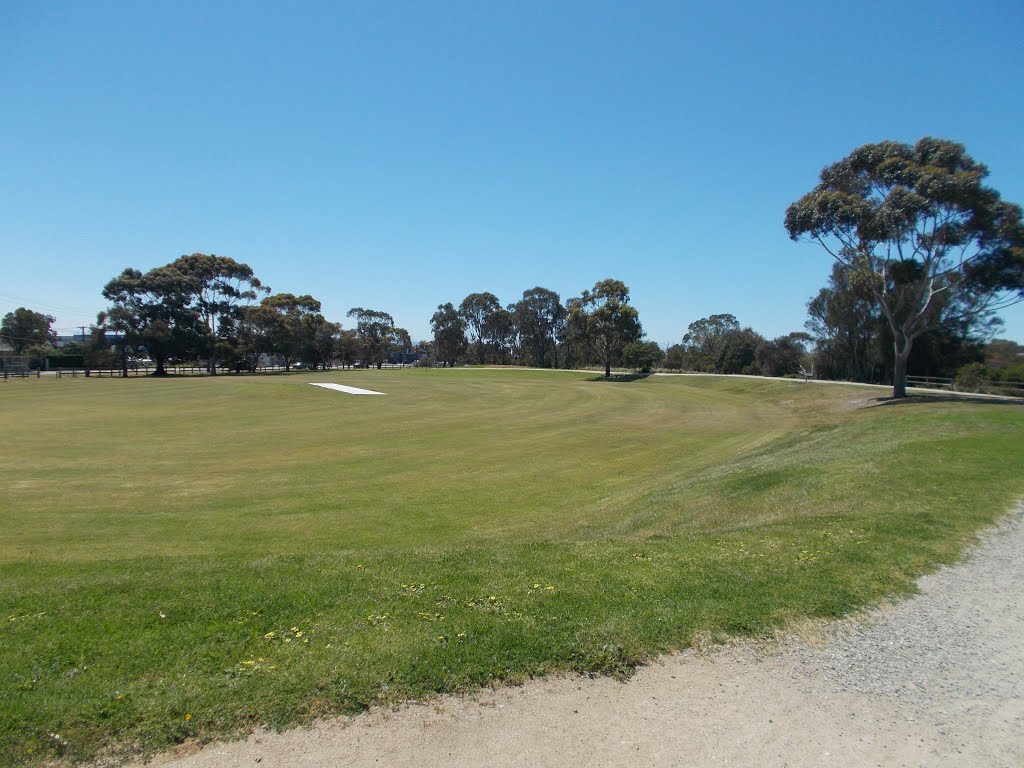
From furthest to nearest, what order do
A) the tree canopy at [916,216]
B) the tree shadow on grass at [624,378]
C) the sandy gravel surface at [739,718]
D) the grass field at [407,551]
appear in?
the tree shadow on grass at [624,378], the tree canopy at [916,216], the grass field at [407,551], the sandy gravel surface at [739,718]

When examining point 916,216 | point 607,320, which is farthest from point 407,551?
point 607,320

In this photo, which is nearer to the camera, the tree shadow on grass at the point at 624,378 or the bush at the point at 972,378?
the bush at the point at 972,378

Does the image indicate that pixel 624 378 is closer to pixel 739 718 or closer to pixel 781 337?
pixel 781 337

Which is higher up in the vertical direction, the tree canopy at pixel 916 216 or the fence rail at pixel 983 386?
the tree canopy at pixel 916 216

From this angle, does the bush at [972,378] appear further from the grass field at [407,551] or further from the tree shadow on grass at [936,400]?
the grass field at [407,551]

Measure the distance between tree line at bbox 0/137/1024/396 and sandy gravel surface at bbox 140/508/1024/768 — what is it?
29965 mm

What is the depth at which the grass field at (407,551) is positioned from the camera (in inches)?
177

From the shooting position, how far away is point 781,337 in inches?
2785

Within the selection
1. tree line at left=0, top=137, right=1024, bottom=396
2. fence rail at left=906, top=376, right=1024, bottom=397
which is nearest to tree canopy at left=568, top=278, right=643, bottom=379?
tree line at left=0, top=137, right=1024, bottom=396

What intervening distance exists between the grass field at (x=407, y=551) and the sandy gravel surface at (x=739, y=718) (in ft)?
1.06

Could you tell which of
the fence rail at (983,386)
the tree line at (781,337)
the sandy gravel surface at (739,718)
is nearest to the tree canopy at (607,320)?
the tree line at (781,337)

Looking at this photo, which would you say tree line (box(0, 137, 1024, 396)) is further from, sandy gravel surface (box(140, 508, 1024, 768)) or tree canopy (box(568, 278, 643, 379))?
sandy gravel surface (box(140, 508, 1024, 768))

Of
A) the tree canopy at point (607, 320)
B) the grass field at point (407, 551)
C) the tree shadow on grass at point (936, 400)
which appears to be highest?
the tree canopy at point (607, 320)

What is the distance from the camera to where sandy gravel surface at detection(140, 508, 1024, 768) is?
3.68 m
